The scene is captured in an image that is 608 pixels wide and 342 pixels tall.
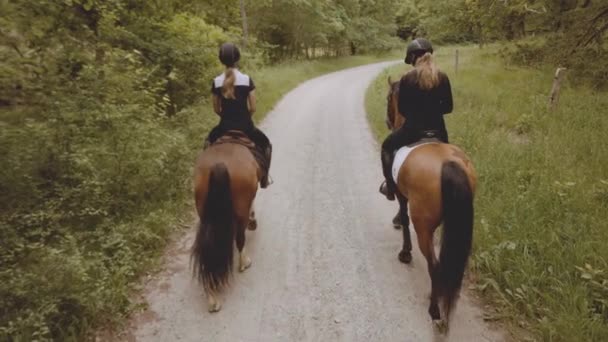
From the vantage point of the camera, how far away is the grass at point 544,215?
10.6ft

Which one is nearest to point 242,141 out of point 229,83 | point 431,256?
point 229,83

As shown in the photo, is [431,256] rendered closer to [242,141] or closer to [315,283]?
[315,283]

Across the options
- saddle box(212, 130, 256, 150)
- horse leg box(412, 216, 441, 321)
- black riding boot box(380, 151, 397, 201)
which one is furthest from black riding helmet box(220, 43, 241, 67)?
horse leg box(412, 216, 441, 321)

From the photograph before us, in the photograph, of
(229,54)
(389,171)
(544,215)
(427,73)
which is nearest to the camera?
(427,73)

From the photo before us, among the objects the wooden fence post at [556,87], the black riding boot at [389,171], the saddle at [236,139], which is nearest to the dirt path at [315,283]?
the black riding boot at [389,171]

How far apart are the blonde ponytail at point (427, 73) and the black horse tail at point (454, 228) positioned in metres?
0.86

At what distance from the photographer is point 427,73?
3.55m

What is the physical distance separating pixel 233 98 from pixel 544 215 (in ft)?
13.0

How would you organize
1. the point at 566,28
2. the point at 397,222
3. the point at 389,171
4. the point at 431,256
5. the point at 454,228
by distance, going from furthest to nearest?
the point at 566,28 < the point at 397,222 < the point at 389,171 < the point at 431,256 < the point at 454,228

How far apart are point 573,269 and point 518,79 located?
1050cm

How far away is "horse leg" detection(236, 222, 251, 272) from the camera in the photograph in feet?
13.0

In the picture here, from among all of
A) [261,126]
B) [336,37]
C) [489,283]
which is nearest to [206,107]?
[261,126]

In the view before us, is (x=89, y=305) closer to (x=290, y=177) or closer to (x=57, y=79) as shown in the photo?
(x=57, y=79)

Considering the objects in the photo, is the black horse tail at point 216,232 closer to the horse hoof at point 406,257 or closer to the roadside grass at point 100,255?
the roadside grass at point 100,255
